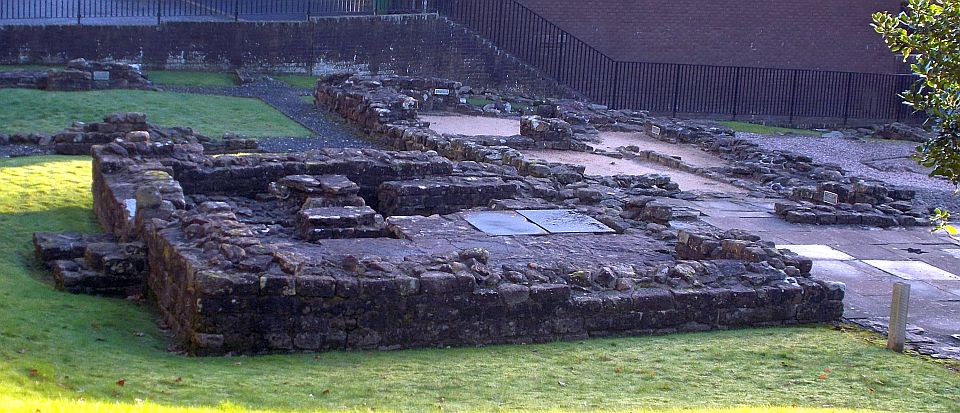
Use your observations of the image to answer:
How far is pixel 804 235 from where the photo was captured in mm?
14281

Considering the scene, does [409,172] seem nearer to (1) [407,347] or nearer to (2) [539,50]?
(1) [407,347]

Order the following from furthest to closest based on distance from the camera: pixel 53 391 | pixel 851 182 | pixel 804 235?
pixel 851 182 < pixel 804 235 < pixel 53 391

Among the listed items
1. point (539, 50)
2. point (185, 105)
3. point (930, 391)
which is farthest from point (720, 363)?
point (539, 50)

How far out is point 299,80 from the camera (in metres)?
29.7

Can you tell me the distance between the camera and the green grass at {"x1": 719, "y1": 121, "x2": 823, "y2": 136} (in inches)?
1156

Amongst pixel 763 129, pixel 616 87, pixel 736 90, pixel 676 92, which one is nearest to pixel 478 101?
pixel 616 87

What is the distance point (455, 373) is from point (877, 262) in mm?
6603

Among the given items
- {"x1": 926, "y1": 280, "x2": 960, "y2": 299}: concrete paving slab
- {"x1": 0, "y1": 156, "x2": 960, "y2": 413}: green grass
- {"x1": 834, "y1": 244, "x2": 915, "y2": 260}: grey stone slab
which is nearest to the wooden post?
{"x1": 0, "y1": 156, "x2": 960, "y2": 413}: green grass

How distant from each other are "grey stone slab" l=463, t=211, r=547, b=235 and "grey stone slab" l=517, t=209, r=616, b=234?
0.11m

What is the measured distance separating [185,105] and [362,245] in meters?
13.7

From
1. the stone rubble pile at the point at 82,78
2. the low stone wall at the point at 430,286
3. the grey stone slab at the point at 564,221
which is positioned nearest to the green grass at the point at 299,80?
the stone rubble pile at the point at 82,78

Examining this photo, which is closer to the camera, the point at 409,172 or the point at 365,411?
the point at 365,411

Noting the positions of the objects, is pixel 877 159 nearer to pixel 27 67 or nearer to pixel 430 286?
pixel 430 286

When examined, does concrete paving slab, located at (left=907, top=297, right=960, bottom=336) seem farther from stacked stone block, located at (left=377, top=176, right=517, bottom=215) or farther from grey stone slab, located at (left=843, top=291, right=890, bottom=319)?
stacked stone block, located at (left=377, top=176, right=517, bottom=215)
